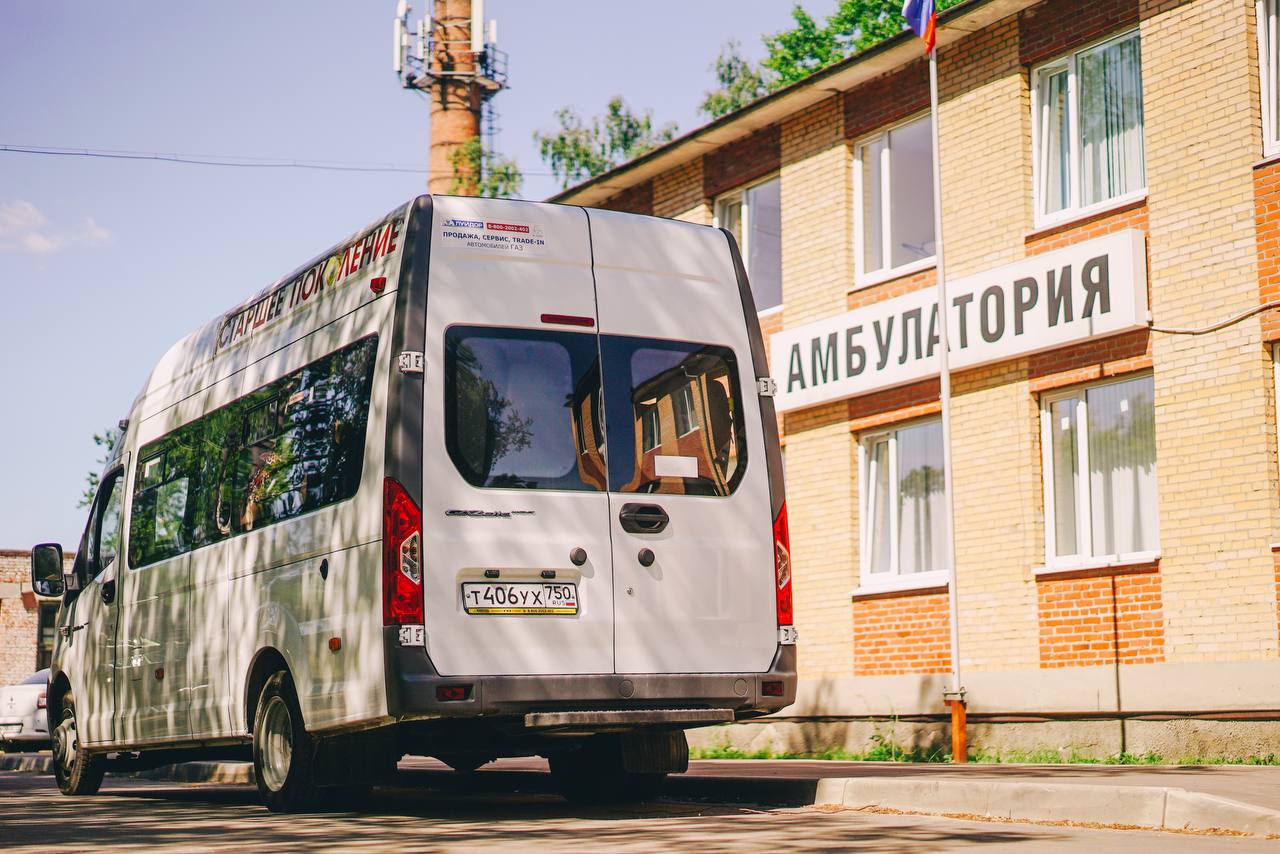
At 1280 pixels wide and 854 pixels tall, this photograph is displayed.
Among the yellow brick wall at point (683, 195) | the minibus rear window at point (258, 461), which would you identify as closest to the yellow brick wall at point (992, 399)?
the yellow brick wall at point (683, 195)

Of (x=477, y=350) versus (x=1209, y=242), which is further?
(x=1209, y=242)

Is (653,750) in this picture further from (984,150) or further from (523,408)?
(984,150)

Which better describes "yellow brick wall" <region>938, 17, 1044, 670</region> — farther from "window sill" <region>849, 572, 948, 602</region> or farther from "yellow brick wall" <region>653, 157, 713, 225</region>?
"yellow brick wall" <region>653, 157, 713, 225</region>

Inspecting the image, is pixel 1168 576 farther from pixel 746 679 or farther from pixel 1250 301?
pixel 746 679

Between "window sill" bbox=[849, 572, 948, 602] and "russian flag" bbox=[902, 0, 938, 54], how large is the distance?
5148mm

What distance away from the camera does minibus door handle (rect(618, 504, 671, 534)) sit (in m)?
9.01

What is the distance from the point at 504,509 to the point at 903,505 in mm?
9688

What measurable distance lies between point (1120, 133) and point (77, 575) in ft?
32.2

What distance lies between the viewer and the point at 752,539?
940 cm

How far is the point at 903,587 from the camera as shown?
17.2 m

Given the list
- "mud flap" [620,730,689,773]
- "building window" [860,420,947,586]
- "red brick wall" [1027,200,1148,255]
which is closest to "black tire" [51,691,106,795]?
"mud flap" [620,730,689,773]

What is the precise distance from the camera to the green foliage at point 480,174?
3962cm

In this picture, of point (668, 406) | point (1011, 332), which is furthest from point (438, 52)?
point (668, 406)

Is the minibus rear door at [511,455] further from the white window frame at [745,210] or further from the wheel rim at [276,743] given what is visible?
the white window frame at [745,210]
